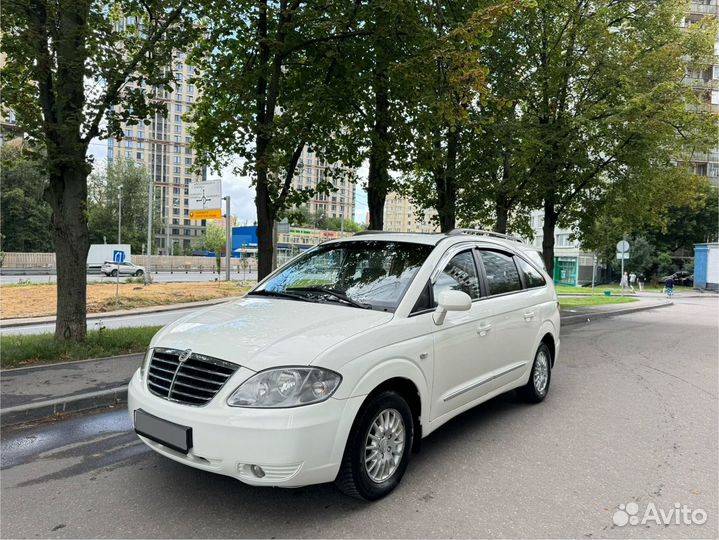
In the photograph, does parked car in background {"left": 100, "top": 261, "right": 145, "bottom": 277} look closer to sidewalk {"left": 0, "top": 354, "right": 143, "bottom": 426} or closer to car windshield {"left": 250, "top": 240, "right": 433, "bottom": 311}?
sidewalk {"left": 0, "top": 354, "right": 143, "bottom": 426}

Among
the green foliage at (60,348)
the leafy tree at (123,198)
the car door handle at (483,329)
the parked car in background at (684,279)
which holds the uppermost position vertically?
the leafy tree at (123,198)

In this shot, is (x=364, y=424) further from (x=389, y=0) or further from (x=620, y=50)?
(x=620, y=50)

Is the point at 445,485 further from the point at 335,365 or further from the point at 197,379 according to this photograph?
the point at 197,379

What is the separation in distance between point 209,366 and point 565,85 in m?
15.4

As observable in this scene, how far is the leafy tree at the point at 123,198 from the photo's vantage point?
215 feet

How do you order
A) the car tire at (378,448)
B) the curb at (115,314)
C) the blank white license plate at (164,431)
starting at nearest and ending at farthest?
the blank white license plate at (164,431) → the car tire at (378,448) → the curb at (115,314)

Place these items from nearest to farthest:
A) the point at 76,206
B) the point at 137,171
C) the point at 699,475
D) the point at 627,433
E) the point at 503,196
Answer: the point at 699,475 < the point at 627,433 < the point at 76,206 < the point at 503,196 < the point at 137,171

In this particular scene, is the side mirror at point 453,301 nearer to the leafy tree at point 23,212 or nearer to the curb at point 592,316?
the curb at point 592,316

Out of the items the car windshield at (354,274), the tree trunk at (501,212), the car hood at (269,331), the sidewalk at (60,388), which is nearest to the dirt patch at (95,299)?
the sidewalk at (60,388)

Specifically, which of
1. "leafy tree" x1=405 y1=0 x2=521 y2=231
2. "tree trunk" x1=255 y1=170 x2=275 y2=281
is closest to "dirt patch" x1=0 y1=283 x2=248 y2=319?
"tree trunk" x1=255 y1=170 x2=275 y2=281

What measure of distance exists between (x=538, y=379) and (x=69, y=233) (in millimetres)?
6710

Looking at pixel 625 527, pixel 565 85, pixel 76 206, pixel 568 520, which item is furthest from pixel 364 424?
pixel 565 85

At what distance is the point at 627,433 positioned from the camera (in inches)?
194

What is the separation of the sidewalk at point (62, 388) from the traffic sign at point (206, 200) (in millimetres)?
27016
